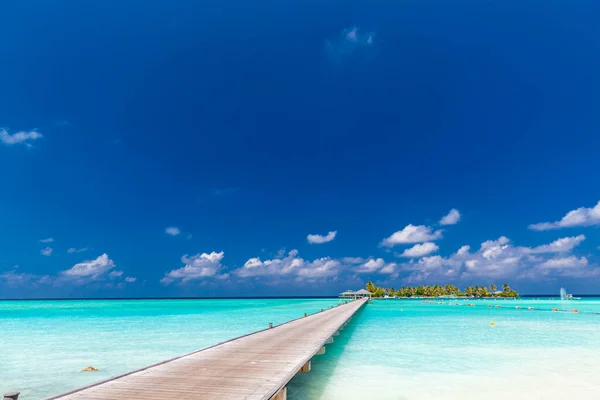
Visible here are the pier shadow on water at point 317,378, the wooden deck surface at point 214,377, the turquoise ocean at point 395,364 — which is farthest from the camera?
the turquoise ocean at point 395,364

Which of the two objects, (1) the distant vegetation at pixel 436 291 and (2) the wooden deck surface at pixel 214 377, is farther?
(1) the distant vegetation at pixel 436 291

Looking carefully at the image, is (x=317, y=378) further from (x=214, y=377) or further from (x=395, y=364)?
(x=214, y=377)

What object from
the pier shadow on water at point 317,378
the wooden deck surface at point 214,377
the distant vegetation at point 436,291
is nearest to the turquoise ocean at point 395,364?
the pier shadow on water at point 317,378

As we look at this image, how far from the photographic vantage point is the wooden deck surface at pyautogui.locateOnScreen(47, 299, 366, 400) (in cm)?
656

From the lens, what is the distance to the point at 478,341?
19062mm

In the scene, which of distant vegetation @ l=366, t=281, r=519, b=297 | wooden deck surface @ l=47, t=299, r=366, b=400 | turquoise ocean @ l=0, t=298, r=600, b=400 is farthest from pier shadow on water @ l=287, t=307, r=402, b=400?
distant vegetation @ l=366, t=281, r=519, b=297

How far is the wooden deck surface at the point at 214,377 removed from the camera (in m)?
6.56

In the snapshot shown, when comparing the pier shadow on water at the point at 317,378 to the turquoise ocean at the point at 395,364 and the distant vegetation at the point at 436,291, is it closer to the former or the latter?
the turquoise ocean at the point at 395,364

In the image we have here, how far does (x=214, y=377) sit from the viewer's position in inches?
309

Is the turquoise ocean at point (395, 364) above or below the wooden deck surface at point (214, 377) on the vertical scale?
below

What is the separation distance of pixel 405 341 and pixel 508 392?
31.8 ft

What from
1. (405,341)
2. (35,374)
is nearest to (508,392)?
(405,341)

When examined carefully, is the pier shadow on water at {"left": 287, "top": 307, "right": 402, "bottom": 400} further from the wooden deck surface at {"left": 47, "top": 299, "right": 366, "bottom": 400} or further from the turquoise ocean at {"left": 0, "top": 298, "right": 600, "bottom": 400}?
the wooden deck surface at {"left": 47, "top": 299, "right": 366, "bottom": 400}

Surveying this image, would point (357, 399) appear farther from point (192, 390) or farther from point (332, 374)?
point (192, 390)
